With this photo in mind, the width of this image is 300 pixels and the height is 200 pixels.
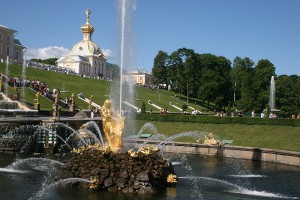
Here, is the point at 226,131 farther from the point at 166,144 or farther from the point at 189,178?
the point at 189,178

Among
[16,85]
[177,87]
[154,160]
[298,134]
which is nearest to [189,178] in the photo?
[154,160]

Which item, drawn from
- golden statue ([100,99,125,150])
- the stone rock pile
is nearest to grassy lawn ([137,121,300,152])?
the stone rock pile

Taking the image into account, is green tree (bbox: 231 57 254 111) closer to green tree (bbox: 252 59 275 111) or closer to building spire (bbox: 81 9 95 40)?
green tree (bbox: 252 59 275 111)

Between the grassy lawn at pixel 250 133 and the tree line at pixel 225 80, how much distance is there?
77.9ft

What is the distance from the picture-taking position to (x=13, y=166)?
2025 centimetres

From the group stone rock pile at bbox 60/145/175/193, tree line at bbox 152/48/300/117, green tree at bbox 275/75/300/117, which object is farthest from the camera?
tree line at bbox 152/48/300/117

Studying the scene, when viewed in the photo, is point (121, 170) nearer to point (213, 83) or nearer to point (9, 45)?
point (213, 83)

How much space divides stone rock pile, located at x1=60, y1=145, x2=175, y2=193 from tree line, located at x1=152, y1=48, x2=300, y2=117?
139 feet

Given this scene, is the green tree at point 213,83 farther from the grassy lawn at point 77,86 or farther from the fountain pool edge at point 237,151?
the fountain pool edge at point 237,151

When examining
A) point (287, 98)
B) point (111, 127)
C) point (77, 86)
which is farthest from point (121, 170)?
point (287, 98)

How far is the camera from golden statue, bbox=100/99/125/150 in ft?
57.2

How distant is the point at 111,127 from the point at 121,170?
7.70 ft

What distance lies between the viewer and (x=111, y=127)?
1741 centimetres

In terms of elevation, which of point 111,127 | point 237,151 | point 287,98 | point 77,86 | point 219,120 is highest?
point 77,86
